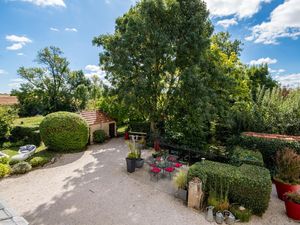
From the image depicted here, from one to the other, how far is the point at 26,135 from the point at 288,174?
1873 centimetres

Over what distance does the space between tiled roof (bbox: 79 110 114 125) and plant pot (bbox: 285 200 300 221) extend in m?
12.6

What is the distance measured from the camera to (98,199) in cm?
696

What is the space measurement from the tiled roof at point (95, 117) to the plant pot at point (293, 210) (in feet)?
41.4

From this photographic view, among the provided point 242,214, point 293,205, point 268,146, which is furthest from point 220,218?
point 268,146

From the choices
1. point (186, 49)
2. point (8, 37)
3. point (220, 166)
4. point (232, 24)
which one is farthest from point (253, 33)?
point (8, 37)

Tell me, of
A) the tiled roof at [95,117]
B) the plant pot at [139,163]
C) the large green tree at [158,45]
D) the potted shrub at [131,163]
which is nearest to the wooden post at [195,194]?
the potted shrub at [131,163]

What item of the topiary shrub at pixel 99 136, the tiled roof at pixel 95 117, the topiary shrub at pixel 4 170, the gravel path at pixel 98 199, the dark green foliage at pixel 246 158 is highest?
the tiled roof at pixel 95 117

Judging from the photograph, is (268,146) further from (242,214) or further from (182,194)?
(182,194)

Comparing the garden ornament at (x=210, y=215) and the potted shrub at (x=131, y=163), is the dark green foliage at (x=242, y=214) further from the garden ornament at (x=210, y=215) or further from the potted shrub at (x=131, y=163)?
the potted shrub at (x=131, y=163)

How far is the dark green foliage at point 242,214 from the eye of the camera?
18.6 feet

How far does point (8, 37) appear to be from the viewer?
1262cm

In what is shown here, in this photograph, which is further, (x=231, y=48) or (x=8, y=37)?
(x=231, y=48)

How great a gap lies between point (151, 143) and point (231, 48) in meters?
14.3

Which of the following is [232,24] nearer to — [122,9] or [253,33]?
[253,33]
